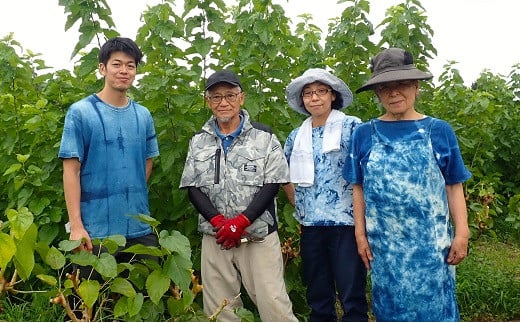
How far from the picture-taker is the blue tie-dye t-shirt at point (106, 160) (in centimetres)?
267

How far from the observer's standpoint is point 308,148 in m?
2.99

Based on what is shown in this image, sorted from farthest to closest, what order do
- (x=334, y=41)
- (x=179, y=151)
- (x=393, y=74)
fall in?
(x=334, y=41) < (x=179, y=151) < (x=393, y=74)

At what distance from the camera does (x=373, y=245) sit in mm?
2684

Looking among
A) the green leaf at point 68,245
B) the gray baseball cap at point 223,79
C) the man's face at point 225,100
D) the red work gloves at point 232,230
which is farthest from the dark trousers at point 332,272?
the green leaf at point 68,245

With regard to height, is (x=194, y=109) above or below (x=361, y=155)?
above

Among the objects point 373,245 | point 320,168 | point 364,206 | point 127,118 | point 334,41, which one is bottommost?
point 373,245

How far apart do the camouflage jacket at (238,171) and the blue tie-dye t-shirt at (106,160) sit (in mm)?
298

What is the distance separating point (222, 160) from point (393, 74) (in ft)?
3.18

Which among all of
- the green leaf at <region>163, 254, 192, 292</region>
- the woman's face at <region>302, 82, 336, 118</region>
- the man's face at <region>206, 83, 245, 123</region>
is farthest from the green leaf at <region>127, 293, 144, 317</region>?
the woman's face at <region>302, 82, 336, 118</region>

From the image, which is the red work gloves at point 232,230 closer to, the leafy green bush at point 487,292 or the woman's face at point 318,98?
the woman's face at point 318,98

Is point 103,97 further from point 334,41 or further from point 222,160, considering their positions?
point 334,41

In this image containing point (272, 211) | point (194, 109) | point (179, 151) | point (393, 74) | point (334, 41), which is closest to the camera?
point (393, 74)

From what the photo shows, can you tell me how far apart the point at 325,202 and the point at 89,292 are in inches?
51.2

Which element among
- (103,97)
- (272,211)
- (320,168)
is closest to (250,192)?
(272,211)
